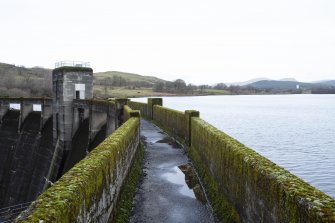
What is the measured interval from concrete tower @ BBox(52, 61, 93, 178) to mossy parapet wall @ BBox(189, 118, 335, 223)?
1929 cm

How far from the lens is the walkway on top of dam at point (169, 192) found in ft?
32.7

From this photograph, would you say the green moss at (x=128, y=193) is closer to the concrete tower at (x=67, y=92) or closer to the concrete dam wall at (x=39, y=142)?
the concrete dam wall at (x=39, y=142)

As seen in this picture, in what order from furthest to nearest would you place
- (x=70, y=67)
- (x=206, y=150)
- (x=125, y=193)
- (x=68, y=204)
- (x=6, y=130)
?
(x=6, y=130)
(x=70, y=67)
(x=206, y=150)
(x=125, y=193)
(x=68, y=204)

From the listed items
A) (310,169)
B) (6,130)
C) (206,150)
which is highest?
(206,150)

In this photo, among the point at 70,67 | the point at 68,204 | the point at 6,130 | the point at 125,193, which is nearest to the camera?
the point at 68,204

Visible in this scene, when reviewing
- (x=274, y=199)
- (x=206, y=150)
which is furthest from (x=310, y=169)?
(x=274, y=199)

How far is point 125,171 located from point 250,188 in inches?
231

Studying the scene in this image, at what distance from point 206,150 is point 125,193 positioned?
4.07m

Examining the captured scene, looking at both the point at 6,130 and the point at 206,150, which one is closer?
the point at 206,150

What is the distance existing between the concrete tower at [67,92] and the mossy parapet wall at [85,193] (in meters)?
21.4

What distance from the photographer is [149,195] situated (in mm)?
11867

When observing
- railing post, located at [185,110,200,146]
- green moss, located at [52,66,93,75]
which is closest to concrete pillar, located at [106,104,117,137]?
railing post, located at [185,110,200,146]

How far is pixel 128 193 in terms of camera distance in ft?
38.1

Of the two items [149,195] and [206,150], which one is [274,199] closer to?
[149,195]
